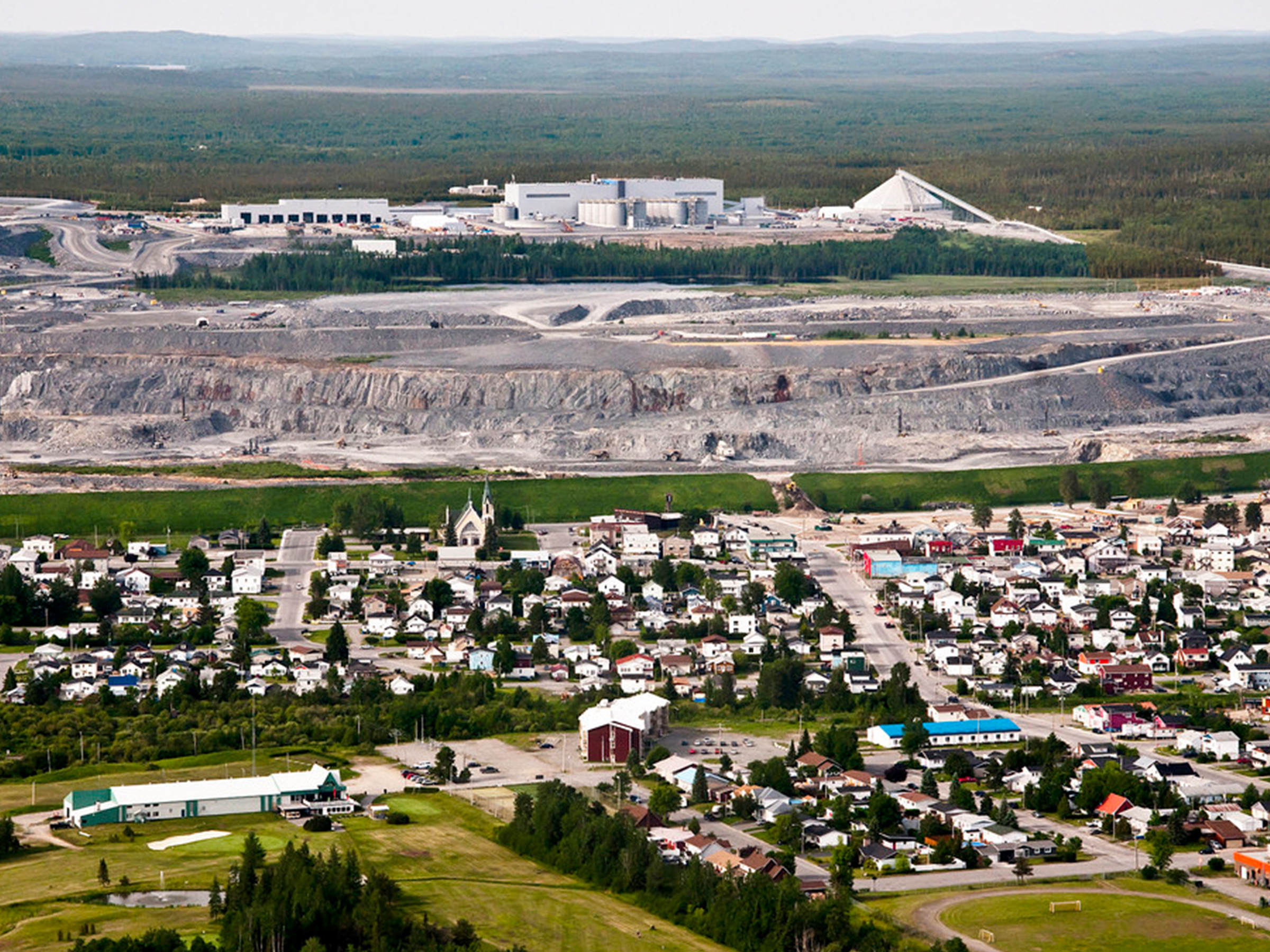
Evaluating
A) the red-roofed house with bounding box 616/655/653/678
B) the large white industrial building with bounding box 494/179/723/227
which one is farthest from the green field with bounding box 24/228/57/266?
the red-roofed house with bounding box 616/655/653/678

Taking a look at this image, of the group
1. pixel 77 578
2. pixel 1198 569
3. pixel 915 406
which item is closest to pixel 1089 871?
pixel 1198 569

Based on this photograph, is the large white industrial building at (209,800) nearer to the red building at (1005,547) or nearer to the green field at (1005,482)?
the red building at (1005,547)

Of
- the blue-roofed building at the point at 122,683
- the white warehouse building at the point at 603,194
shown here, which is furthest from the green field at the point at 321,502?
the white warehouse building at the point at 603,194

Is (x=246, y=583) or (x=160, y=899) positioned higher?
(x=160, y=899)

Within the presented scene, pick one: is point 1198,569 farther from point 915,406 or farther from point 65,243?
point 65,243

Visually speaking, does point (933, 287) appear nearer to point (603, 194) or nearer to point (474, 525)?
point (603, 194)

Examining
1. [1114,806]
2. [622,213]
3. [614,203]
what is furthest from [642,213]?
[1114,806]

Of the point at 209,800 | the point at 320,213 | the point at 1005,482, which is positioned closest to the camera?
the point at 209,800
